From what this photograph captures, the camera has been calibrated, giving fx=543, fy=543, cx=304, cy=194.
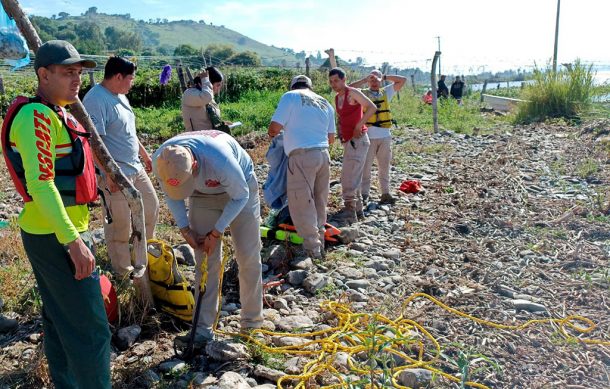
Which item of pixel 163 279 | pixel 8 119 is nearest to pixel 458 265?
pixel 163 279

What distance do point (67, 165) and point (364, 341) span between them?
1.93 m

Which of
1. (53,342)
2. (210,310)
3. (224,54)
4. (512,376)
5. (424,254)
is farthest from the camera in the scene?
(224,54)

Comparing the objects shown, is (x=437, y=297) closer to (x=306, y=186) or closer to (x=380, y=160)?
(x=306, y=186)

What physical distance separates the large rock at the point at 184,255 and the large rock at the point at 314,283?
1097mm

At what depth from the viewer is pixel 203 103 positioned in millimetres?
5223

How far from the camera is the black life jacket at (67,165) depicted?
7.62 ft

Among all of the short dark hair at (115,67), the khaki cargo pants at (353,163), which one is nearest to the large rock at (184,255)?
the short dark hair at (115,67)

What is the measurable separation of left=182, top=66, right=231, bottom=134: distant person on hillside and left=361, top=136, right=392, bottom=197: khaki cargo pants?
2.17 metres

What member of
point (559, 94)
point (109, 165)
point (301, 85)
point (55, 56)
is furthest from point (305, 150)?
point (559, 94)

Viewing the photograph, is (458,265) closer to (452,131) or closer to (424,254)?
(424,254)

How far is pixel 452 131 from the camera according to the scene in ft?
45.3

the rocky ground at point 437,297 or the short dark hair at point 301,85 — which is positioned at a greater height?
the short dark hair at point 301,85

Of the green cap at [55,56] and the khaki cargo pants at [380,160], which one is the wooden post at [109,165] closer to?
the green cap at [55,56]

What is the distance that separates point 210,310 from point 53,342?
1.06 m
